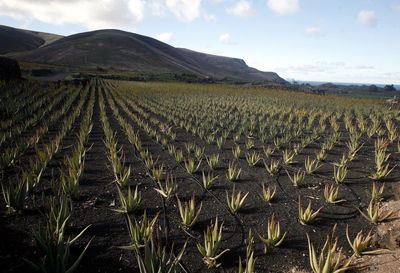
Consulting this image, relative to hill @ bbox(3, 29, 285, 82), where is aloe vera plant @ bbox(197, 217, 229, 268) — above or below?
below

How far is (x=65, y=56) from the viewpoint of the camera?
11862 cm

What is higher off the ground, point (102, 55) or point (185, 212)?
point (102, 55)

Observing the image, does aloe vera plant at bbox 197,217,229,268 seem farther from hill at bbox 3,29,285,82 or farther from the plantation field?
hill at bbox 3,29,285,82

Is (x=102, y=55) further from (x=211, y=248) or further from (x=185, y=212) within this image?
(x=211, y=248)

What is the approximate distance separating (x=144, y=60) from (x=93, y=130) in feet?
444

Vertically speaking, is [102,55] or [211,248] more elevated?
[102,55]

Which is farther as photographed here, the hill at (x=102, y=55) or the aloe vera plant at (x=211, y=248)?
the hill at (x=102, y=55)

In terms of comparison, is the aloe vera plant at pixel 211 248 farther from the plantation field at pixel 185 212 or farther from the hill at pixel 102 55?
the hill at pixel 102 55

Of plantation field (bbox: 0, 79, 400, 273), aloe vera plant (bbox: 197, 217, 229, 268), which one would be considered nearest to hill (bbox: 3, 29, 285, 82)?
plantation field (bbox: 0, 79, 400, 273)

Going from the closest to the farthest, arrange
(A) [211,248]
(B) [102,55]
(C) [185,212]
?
(A) [211,248], (C) [185,212], (B) [102,55]

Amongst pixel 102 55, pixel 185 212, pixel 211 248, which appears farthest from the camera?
pixel 102 55

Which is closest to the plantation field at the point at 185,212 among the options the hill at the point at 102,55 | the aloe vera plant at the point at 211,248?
the aloe vera plant at the point at 211,248

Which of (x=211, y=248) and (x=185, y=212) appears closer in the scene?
(x=211, y=248)

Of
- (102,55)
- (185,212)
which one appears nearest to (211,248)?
(185,212)
